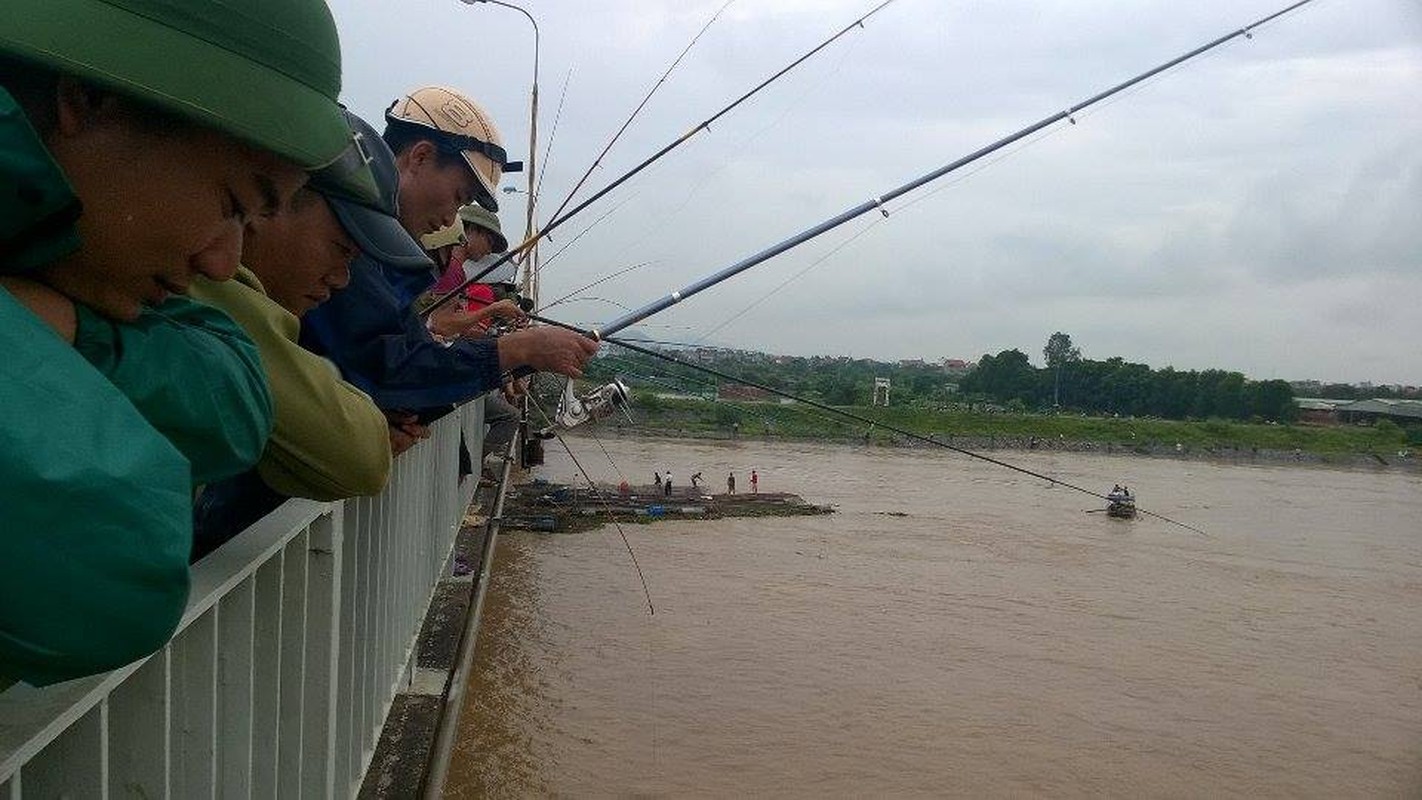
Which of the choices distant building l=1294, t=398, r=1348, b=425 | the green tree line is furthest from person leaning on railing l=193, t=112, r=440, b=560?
distant building l=1294, t=398, r=1348, b=425

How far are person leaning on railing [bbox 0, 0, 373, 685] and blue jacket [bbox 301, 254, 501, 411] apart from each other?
1.50 m

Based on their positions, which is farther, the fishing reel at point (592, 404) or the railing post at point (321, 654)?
the fishing reel at point (592, 404)

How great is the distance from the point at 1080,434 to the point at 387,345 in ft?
200

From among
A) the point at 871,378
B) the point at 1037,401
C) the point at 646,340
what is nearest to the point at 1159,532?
the point at 871,378

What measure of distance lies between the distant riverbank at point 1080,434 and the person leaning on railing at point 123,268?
1809 inches

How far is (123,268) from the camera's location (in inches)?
38.1

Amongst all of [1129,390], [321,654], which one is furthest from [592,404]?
[1129,390]

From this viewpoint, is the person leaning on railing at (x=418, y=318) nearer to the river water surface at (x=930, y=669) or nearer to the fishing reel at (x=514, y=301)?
the fishing reel at (x=514, y=301)

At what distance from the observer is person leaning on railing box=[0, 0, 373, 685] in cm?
73

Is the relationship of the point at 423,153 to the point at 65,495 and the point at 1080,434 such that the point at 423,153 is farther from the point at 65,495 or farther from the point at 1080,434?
the point at 1080,434

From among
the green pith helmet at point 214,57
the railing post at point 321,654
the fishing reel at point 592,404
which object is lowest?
the railing post at point 321,654

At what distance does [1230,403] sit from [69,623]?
82708mm

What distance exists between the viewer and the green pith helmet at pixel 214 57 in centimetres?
84

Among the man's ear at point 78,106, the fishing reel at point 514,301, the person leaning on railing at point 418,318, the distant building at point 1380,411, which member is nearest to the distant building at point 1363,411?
the distant building at point 1380,411
